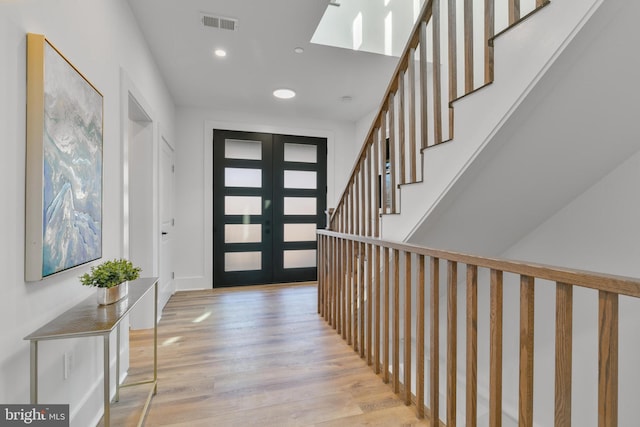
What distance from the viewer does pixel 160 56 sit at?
3.06m

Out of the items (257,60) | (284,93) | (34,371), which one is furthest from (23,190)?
(284,93)

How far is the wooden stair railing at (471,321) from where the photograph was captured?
A: 0.84m

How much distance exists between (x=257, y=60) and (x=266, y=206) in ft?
7.32

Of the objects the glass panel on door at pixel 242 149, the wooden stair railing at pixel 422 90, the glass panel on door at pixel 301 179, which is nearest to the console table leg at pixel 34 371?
the wooden stair railing at pixel 422 90

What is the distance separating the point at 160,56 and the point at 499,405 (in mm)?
3734

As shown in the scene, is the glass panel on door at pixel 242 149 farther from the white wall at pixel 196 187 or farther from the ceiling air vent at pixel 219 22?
the ceiling air vent at pixel 219 22

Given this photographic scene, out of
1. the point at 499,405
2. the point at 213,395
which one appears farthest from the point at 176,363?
the point at 499,405

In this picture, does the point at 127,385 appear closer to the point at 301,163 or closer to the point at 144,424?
the point at 144,424

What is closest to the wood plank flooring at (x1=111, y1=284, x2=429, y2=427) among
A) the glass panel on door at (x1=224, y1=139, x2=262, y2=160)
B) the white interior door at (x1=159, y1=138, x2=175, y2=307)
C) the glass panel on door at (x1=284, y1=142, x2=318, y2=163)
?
the white interior door at (x1=159, y1=138, x2=175, y2=307)

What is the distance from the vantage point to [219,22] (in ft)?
8.34

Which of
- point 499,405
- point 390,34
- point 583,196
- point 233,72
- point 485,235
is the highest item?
point 390,34

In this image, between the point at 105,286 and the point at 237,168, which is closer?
the point at 105,286

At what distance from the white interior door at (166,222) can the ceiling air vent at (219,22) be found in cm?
154

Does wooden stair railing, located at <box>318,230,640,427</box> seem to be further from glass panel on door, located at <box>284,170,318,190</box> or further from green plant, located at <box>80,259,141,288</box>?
glass panel on door, located at <box>284,170,318,190</box>
